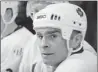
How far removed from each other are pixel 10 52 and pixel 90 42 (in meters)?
0.45

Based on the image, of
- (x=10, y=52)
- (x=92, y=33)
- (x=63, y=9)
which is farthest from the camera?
(x=10, y=52)

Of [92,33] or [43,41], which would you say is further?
[92,33]

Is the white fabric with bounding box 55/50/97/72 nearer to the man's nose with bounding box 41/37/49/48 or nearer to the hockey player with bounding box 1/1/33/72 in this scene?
the man's nose with bounding box 41/37/49/48

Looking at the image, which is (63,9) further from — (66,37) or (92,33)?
(92,33)

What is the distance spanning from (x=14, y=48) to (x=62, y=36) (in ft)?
1.48

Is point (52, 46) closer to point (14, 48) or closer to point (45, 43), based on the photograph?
point (45, 43)

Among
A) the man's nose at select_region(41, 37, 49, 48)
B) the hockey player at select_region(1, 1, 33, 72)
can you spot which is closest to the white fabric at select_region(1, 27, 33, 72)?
the hockey player at select_region(1, 1, 33, 72)

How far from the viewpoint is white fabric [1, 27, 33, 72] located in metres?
1.41

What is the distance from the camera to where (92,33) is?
127cm

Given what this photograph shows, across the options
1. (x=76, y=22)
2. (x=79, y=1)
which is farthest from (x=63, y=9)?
(x=79, y=1)

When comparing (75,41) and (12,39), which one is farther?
(12,39)

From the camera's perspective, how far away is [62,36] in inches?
40.9

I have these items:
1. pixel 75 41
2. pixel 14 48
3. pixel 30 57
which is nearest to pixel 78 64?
pixel 75 41

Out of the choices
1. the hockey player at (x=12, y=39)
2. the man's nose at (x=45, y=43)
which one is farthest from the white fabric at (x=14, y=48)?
the man's nose at (x=45, y=43)
